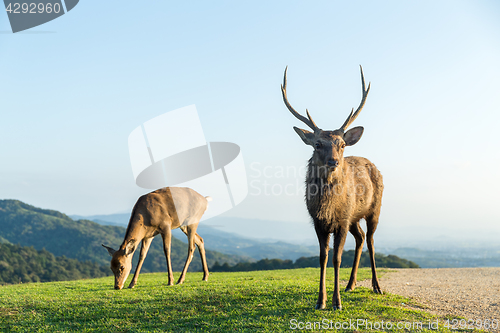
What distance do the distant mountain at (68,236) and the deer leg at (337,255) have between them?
205 ft

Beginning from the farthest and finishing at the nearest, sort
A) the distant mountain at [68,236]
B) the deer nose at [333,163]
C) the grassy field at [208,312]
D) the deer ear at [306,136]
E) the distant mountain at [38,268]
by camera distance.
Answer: the distant mountain at [68,236]
the distant mountain at [38,268]
the deer ear at [306,136]
the deer nose at [333,163]
the grassy field at [208,312]

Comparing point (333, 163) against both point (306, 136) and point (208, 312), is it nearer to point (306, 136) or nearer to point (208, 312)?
point (306, 136)

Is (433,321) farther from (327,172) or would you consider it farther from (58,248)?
(58,248)

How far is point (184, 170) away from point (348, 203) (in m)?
8.54

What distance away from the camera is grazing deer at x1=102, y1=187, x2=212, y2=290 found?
414 inches

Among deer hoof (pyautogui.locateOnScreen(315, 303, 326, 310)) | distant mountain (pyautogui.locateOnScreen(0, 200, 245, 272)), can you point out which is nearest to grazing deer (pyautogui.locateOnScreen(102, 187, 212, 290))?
deer hoof (pyautogui.locateOnScreen(315, 303, 326, 310))

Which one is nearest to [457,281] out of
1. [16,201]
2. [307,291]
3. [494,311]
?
[494,311]

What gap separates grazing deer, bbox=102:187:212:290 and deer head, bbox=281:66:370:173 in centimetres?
574

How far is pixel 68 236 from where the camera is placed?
98000 millimetres

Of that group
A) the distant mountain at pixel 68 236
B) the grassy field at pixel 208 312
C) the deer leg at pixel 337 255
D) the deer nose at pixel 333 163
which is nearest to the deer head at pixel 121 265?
the grassy field at pixel 208 312

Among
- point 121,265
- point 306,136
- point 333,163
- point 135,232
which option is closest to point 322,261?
point 333,163

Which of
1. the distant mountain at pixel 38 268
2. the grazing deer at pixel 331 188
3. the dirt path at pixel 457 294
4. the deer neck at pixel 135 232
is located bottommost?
the distant mountain at pixel 38 268

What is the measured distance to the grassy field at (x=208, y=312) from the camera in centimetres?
636

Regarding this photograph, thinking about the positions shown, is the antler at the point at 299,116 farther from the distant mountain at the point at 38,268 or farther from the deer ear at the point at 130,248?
the distant mountain at the point at 38,268
